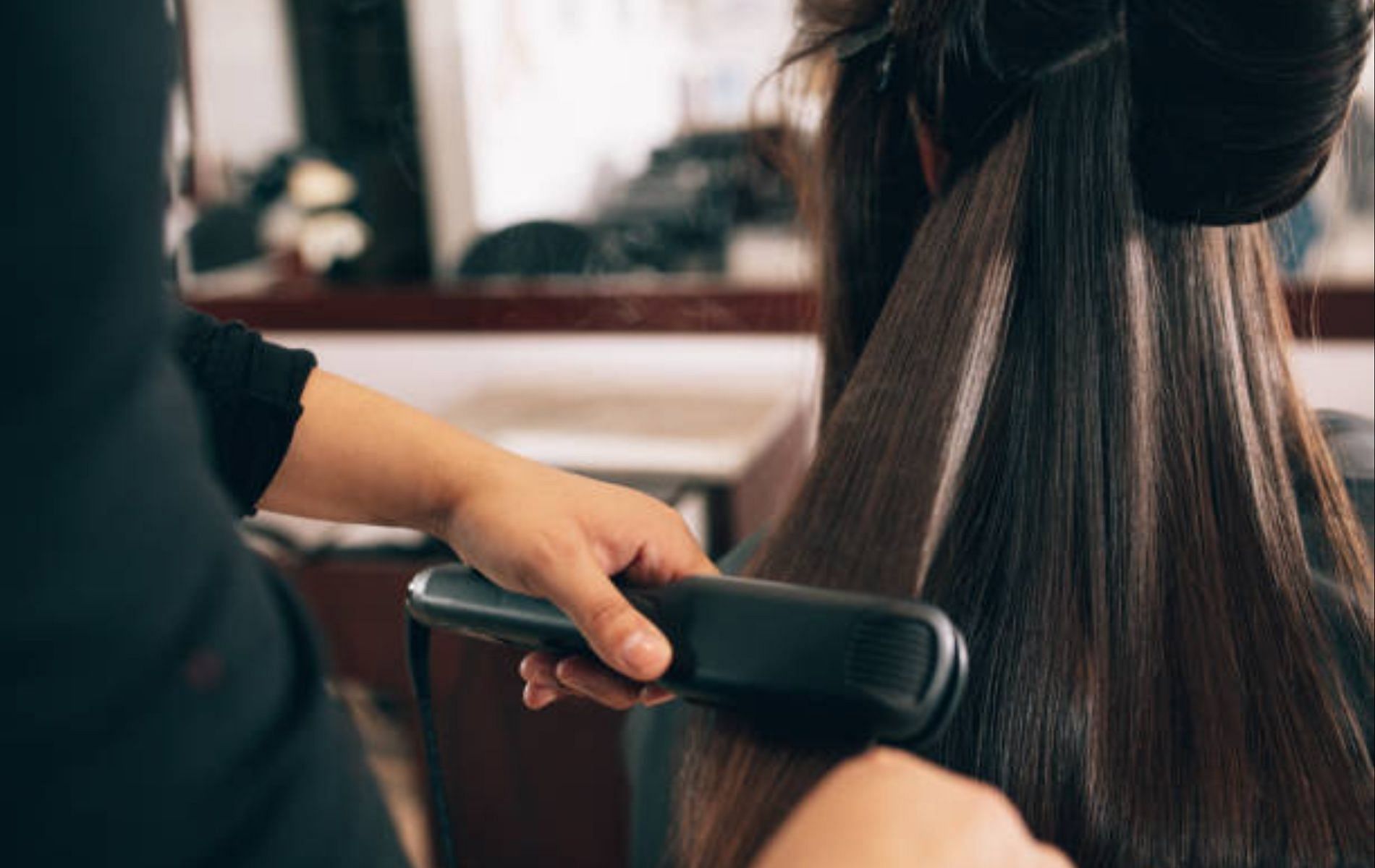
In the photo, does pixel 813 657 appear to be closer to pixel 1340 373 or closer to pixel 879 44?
pixel 879 44

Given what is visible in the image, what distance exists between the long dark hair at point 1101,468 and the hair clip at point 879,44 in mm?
28

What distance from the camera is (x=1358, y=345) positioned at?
1155 millimetres

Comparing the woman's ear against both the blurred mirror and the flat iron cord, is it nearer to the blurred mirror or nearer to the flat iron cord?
the flat iron cord

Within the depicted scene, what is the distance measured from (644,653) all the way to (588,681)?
126 millimetres

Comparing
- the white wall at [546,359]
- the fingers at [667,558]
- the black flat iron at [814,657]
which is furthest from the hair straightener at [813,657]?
the white wall at [546,359]

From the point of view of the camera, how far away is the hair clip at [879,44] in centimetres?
64

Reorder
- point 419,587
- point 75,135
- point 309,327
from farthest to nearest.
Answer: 1. point 309,327
2. point 419,587
3. point 75,135

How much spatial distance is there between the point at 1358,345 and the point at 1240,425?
0.68m

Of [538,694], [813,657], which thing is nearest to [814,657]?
[813,657]

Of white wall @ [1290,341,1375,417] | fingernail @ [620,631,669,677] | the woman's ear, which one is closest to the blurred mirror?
white wall @ [1290,341,1375,417]

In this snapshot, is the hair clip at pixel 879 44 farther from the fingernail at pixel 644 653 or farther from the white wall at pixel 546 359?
the white wall at pixel 546 359

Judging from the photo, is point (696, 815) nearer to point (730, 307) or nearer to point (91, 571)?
point (91, 571)

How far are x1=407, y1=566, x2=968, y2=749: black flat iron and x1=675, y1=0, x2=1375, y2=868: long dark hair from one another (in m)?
0.05

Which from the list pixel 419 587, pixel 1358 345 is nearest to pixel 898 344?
pixel 419 587
